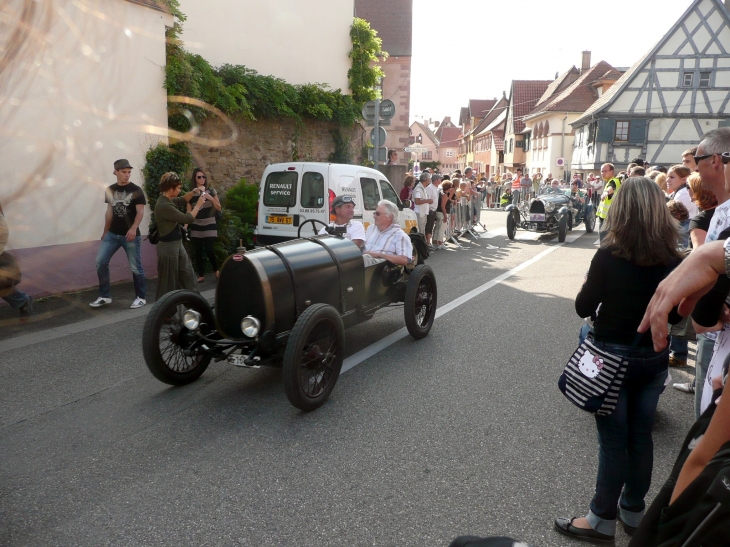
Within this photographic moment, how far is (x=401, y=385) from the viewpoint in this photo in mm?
5250

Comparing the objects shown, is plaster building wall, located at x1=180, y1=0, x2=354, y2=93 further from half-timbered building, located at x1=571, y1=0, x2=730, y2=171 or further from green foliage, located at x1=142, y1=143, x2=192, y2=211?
half-timbered building, located at x1=571, y1=0, x2=730, y2=171

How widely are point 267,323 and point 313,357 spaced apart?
506 mm

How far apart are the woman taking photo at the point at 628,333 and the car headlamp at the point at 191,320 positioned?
3.04 meters

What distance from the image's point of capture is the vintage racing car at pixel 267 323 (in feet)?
15.1

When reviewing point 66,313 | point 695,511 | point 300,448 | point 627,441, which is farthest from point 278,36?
point 695,511

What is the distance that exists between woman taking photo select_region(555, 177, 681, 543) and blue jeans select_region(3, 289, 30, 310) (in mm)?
7011

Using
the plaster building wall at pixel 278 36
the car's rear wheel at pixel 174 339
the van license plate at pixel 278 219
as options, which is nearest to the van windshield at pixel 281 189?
the van license plate at pixel 278 219

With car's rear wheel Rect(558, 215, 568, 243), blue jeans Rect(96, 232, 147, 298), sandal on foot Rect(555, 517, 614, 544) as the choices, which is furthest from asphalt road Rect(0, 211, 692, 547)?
car's rear wheel Rect(558, 215, 568, 243)

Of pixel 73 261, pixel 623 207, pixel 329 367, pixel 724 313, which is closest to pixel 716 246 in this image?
pixel 724 313

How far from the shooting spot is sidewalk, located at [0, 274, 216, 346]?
7.19 metres

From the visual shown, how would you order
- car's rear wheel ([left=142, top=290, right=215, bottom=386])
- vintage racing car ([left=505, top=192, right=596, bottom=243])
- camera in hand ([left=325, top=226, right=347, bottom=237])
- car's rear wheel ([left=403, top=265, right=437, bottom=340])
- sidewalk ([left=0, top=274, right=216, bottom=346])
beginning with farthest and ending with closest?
1. vintage racing car ([left=505, top=192, right=596, bottom=243])
2. sidewalk ([left=0, top=274, right=216, bottom=346])
3. car's rear wheel ([left=403, top=265, right=437, bottom=340])
4. camera in hand ([left=325, top=226, right=347, bottom=237])
5. car's rear wheel ([left=142, top=290, right=215, bottom=386])

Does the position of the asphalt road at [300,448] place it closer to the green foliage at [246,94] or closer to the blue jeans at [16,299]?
the blue jeans at [16,299]

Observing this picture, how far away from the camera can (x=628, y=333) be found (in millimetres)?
2957

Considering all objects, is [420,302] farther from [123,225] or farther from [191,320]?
[123,225]
